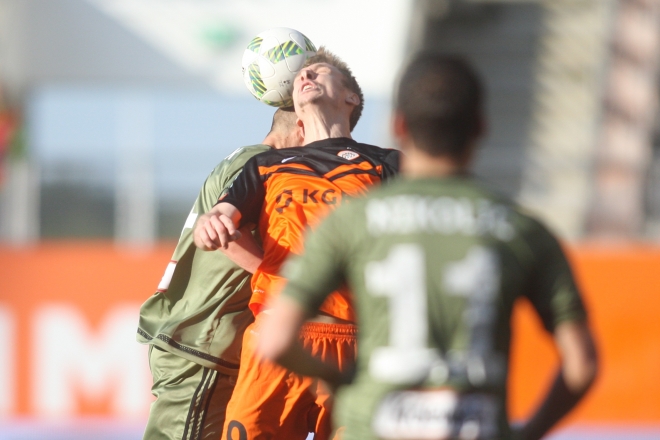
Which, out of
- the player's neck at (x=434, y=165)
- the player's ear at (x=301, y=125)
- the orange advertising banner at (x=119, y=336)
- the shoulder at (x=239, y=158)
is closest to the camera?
the player's neck at (x=434, y=165)

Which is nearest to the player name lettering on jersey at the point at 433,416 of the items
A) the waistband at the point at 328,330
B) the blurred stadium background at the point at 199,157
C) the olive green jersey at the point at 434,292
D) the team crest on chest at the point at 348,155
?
the olive green jersey at the point at 434,292

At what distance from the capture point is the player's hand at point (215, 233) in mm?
3393

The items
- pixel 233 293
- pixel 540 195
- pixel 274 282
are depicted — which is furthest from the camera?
pixel 540 195

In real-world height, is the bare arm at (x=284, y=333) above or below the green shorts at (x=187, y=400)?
above

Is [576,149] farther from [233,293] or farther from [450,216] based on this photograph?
[450,216]

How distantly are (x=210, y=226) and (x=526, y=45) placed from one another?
543 inches

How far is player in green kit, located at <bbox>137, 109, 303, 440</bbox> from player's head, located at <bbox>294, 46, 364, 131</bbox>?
29 cm

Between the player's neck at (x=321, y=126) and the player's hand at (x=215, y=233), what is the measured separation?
70 cm

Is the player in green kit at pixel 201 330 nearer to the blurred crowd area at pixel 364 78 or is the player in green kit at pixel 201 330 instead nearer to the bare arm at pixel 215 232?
the bare arm at pixel 215 232

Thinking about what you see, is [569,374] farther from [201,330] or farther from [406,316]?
[201,330]

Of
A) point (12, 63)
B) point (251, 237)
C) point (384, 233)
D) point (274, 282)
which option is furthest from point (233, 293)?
point (12, 63)

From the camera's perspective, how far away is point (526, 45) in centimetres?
1645

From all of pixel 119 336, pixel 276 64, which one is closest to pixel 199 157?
pixel 119 336

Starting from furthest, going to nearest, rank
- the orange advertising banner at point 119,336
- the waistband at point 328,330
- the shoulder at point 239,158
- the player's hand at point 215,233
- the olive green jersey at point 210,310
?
the orange advertising banner at point 119,336
the olive green jersey at point 210,310
the shoulder at point 239,158
the waistband at point 328,330
the player's hand at point 215,233
